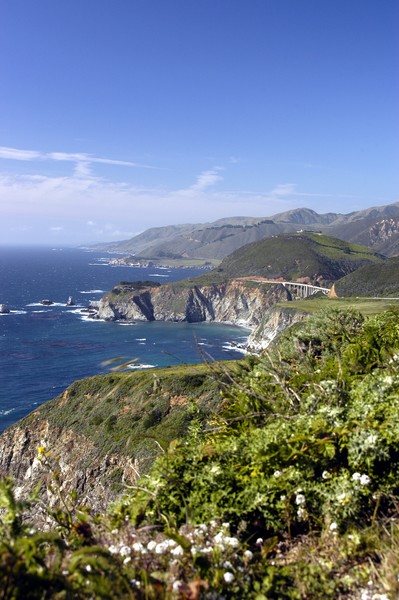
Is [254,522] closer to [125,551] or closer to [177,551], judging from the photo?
[177,551]

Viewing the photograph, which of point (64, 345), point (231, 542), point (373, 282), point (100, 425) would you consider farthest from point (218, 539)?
point (373, 282)

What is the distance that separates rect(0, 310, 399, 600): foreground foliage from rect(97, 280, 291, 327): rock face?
136 meters

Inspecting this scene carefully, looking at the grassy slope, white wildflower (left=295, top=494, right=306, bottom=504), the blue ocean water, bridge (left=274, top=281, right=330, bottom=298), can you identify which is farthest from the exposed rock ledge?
white wildflower (left=295, top=494, right=306, bottom=504)

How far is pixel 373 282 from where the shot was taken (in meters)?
140

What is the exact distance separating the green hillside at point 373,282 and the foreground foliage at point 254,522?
127718mm

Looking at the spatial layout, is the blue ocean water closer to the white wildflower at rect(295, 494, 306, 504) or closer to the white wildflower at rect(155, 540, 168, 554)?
the white wildflower at rect(295, 494, 306, 504)

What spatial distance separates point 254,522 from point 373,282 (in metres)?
146

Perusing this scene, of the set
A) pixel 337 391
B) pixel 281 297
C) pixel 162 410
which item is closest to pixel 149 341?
pixel 281 297

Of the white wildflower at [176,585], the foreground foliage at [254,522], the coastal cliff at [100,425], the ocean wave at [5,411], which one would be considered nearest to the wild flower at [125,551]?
the foreground foliage at [254,522]

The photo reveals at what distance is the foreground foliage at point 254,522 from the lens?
3146mm

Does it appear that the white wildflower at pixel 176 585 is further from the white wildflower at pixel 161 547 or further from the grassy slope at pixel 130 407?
the grassy slope at pixel 130 407

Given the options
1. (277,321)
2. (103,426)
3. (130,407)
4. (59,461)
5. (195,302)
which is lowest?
(59,461)

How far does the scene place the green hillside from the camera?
5157 inches

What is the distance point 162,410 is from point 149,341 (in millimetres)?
71832
